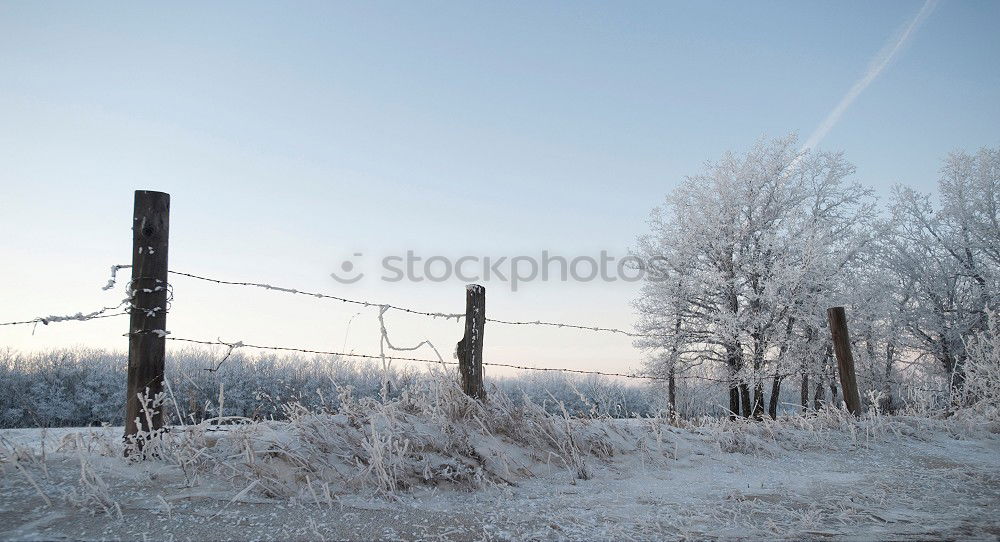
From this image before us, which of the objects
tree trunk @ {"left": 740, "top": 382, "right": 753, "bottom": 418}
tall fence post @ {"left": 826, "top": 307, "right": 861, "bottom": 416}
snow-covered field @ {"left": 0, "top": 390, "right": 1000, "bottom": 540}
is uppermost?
tall fence post @ {"left": 826, "top": 307, "right": 861, "bottom": 416}

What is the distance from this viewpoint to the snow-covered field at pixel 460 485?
3203mm

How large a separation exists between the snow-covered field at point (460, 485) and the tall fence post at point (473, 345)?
289mm

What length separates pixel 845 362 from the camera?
8.33 meters

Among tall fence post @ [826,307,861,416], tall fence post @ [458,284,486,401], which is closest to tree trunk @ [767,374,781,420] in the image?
tall fence post @ [826,307,861,416]

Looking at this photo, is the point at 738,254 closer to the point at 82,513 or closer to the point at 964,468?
the point at 964,468

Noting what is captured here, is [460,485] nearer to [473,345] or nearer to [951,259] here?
[473,345]

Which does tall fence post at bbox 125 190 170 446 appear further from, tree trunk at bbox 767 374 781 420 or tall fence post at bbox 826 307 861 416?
tree trunk at bbox 767 374 781 420

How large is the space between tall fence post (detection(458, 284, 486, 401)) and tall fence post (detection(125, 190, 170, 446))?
8.34ft

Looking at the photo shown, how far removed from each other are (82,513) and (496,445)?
9.47 feet

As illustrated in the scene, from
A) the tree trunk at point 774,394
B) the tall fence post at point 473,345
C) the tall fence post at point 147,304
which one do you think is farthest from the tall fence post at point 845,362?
the tree trunk at point 774,394

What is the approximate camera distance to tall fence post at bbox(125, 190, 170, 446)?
14.1 ft

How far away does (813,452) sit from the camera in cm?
634

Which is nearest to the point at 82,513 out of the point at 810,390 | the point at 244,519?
the point at 244,519

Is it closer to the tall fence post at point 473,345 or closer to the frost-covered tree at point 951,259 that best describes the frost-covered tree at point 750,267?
the frost-covered tree at point 951,259
